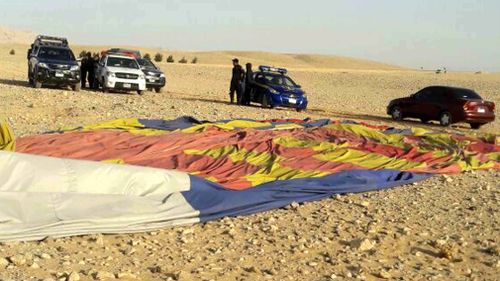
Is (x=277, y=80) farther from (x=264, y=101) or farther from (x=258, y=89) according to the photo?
(x=264, y=101)

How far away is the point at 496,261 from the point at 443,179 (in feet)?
12.3

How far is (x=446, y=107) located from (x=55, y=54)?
49.9 ft

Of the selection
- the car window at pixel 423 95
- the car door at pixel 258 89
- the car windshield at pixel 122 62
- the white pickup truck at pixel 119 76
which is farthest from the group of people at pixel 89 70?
the car window at pixel 423 95

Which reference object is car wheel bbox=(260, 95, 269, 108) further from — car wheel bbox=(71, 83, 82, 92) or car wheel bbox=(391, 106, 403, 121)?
car wheel bbox=(71, 83, 82, 92)

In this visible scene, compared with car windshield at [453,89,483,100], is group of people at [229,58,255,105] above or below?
below

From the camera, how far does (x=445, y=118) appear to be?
2138cm

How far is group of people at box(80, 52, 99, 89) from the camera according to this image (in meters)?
27.3

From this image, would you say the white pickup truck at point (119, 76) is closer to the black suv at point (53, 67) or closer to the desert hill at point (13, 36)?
the black suv at point (53, 67)

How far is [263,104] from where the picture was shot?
74.7 feet

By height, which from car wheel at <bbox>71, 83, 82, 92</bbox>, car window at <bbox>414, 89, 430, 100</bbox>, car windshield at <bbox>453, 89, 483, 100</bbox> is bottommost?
car wheel at <bbox>71, 83, 82, 92</bbox>

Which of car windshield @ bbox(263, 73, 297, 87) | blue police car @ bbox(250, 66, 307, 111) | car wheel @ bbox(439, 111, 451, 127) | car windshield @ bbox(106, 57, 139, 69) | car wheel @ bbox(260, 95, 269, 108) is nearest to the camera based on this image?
car wheel @ bbox(439, 111, 451, 127)

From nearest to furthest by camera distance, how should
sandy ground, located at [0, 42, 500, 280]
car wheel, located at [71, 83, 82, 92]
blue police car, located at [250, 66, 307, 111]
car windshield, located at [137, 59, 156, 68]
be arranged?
sandy ground, located at [0, 42, 500, 280] < blue police car, located at [250, 66, 307, 111] < car wheel, located at [71, 83, 82, 92] < car windshield, located at [137, 59, 156, 68]

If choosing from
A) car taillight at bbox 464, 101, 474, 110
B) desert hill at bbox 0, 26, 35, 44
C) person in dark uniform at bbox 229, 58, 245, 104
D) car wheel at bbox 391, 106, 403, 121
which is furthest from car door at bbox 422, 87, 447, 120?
desert hill at bbox 0, 26, 35, 44

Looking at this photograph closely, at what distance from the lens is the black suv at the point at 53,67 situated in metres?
24.5
